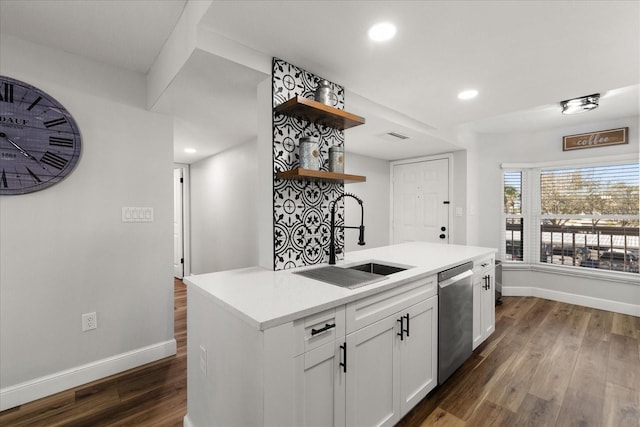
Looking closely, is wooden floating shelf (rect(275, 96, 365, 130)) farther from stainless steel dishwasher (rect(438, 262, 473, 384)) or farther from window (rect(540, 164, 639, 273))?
window (rect(540, 164, 639, 273))

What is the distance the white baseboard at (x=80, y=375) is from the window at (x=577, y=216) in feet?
14.8

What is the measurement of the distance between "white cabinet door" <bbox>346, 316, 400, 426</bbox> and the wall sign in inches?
153

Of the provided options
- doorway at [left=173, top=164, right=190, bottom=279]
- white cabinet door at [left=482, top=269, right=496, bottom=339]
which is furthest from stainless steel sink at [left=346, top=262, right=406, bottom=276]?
doorway at [left=173, top=164, right=190, bottom=279]

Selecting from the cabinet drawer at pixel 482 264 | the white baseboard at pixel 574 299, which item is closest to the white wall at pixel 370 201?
the cabinet drawer at pixel 482 264

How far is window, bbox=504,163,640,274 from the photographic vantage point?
3537 mm

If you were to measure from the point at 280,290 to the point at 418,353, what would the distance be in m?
1.00

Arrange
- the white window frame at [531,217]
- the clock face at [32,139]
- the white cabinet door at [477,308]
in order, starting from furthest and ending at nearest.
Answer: the white window frame at [531,217] → the white cabinet door at [477,308] → the clock face at [32,139]

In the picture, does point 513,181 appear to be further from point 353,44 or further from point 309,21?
point 309,21

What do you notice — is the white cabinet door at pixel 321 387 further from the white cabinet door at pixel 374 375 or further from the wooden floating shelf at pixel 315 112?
the wooden floating shelf at pixel 315 112

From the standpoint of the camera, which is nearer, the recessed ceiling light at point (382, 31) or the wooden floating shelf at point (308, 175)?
the recessed ceiling light at point (382, 31)

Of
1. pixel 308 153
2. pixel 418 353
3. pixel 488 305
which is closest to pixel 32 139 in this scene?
pixel 308 153

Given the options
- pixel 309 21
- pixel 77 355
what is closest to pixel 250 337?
pixel 309 21

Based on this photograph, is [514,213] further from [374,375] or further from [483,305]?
[374,375]

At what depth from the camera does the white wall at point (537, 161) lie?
353 centimetres
